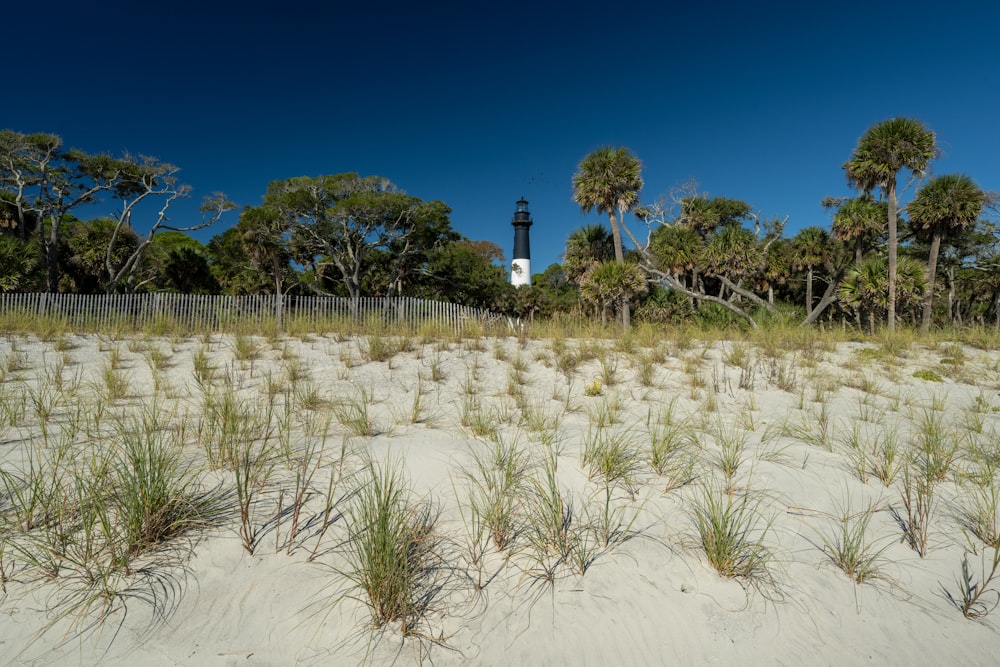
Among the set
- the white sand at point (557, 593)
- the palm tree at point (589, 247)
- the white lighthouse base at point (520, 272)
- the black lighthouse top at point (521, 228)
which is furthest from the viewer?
the black lighthouse top at point (521, 228)

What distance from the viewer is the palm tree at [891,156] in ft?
60.4

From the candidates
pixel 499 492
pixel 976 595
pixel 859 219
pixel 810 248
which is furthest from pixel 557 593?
pixel 810 248

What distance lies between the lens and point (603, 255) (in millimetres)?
25688

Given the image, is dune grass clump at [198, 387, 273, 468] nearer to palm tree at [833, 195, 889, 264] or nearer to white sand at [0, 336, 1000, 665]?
white sand at [0, 336, 1000, 665]

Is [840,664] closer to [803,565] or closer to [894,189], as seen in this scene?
[803,565]

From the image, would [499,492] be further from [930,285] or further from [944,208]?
[944,208]

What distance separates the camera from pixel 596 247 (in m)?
25.6

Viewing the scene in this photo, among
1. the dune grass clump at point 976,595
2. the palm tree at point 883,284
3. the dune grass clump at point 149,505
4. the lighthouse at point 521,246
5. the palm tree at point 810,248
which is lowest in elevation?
the dune grass clump at point 976,595

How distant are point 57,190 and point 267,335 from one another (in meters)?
25.2

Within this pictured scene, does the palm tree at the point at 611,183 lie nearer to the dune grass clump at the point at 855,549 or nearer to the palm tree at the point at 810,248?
the palm tree at the point at 810,248

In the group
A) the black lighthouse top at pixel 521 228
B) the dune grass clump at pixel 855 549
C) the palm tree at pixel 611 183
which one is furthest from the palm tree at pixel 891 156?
the black lighthouse top at pixel 521 228

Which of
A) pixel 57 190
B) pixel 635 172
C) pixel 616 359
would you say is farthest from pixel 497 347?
pixel 57 190

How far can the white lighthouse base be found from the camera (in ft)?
193

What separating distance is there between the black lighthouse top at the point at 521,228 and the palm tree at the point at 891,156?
148 ft
